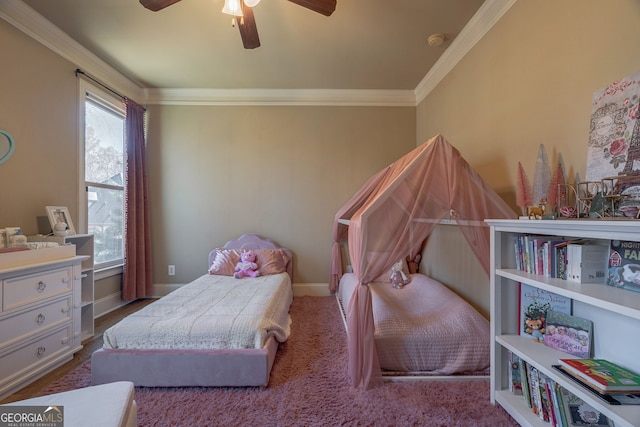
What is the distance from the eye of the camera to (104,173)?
310 cm

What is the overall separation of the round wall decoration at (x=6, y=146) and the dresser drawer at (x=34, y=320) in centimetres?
111

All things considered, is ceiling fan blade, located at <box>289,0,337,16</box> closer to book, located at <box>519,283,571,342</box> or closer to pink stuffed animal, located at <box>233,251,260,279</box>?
book, located at <box>519,283,571,342</box>

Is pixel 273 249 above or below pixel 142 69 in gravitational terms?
below

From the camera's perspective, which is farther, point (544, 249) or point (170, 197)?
point (170, 197)

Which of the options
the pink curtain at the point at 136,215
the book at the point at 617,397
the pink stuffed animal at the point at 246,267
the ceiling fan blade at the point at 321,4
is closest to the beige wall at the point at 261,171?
the pink curtain at the point at 136,215

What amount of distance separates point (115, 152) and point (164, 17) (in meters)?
1.79

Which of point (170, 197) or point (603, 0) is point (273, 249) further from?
point (603, 0)

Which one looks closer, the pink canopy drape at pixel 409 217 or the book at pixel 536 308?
the book at pixel 536 308

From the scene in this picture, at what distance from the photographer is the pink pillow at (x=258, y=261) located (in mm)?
3266

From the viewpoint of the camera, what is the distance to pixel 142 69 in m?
3.06

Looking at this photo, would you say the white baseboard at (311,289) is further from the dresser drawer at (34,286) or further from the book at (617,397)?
the book at (617,397)

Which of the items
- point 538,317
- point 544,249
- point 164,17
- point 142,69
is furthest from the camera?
point 142,69

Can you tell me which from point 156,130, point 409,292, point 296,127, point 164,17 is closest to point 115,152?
point 156,130

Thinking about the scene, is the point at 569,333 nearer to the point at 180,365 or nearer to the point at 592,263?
the point at 592,263
